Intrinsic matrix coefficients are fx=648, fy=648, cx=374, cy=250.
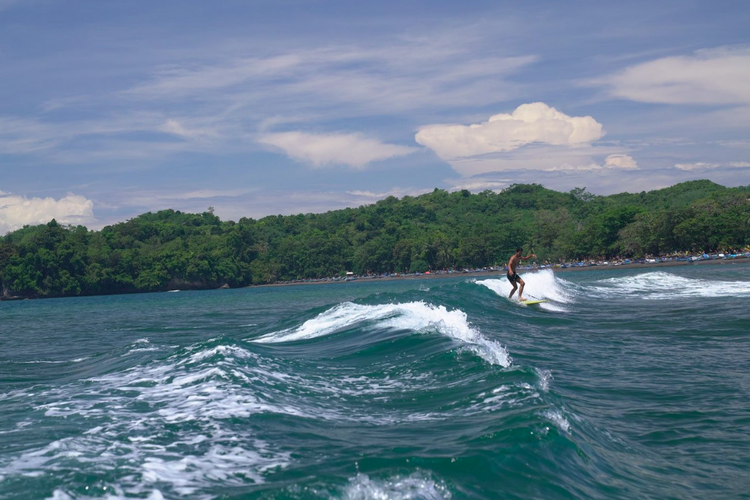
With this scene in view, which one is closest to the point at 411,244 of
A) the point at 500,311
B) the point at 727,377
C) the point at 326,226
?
the point at 326,226

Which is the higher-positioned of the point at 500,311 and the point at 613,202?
the point at 613,202

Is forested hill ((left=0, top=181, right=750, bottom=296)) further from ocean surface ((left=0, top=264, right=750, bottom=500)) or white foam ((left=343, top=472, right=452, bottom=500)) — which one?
white foam ((left=343, top=472, right=452, bottom=500))

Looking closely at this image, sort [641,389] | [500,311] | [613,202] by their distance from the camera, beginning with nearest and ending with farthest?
1. [641,389]
2. [500,311]
3. [613,202]

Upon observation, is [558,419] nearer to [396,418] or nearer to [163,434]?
[396,418]

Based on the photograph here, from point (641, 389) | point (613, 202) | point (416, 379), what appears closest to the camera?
point (641, 389)

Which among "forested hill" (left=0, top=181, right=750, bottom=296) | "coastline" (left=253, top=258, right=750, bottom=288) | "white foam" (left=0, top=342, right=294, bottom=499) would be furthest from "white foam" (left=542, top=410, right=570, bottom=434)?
"forested hill" (left=0, top=181, right=750, bottom=296)

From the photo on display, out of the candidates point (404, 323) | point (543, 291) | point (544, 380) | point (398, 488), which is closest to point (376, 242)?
point (543, 291)

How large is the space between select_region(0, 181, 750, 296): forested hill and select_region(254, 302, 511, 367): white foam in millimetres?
82858

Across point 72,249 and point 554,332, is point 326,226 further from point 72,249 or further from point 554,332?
point 554,332

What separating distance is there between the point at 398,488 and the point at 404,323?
11538 mm

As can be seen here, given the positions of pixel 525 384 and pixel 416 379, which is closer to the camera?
pixel 525 384

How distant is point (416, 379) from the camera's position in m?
10.1

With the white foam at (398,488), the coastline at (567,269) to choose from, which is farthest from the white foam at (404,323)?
the coastline at (567,269)

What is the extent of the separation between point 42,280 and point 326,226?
80363 mm
